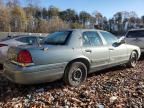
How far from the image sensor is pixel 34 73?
5219 mm

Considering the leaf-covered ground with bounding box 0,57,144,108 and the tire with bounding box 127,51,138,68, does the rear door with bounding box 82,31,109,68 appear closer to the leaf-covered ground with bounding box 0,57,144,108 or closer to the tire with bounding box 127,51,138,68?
the leaf-covered ground with bounding box 0,57,144,108

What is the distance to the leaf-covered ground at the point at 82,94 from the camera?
193 inches

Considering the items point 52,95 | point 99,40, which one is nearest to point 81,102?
point 52,95

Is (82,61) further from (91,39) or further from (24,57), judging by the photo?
(24,57)

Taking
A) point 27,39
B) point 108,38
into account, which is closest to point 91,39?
point 108,38

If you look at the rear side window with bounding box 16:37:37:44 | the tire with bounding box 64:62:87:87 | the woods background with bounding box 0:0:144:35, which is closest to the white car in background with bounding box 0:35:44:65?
the rear side window with bounding box 16:37:37:44

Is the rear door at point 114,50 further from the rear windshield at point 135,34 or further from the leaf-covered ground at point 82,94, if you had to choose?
the rear windshield at point 135,34

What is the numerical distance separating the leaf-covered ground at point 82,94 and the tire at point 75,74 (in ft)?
0.50

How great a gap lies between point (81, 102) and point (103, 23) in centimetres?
10127

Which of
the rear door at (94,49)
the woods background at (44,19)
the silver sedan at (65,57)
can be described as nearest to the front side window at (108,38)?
the silver sedan at (65,57)

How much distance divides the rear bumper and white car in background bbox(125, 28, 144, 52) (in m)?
6.43

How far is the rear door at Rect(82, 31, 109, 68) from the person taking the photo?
6.35 meters

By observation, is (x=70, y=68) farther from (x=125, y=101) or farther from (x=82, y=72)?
(x=125, y=101)

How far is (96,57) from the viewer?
21.5ft
